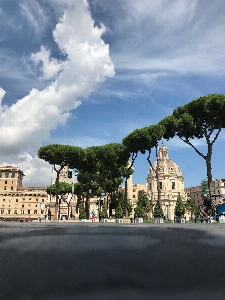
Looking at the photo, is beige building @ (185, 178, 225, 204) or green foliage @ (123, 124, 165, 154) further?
beige building @ (185, 178, 225, 204)

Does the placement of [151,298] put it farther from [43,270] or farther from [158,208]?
[158,208]

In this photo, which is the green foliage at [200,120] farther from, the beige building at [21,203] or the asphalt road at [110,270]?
the beige building at [21,203]

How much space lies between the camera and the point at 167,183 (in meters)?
91.9

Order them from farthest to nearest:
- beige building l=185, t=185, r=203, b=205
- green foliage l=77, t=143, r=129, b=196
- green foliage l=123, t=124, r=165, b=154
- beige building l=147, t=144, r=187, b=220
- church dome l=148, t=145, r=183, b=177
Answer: beige building l=185, t=185, r=203, b=205 < church dome l=148, t=145, r=183, b=177 < beige building l=147, t=144, r=187, b=220 < green foliage l=77, t=143, r=129, b=196 < green foliage l=123, t=124, r=165, b=154

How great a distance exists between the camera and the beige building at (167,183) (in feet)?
293

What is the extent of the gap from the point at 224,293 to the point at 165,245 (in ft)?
4.06

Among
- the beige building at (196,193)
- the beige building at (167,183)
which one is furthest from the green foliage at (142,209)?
the beige building at (196,193)

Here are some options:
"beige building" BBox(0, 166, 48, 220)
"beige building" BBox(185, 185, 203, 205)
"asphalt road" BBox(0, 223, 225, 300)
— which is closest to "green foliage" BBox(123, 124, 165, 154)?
"asphalt road" BBox(0, 223, 225, 300)

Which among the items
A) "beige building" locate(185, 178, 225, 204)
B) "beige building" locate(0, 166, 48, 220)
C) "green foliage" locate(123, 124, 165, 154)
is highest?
"green foliage" locate(123, 124, 165, 154)

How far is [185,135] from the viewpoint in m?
35.0

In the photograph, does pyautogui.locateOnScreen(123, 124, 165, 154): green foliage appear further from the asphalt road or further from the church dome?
the church dome

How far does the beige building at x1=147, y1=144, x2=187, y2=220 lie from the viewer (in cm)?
8919

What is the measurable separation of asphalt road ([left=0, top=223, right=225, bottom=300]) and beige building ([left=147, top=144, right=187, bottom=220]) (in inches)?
3342

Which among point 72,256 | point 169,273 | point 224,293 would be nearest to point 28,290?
point 72,256
